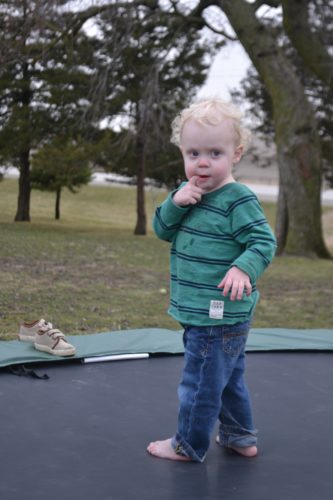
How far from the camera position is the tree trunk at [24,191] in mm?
9305

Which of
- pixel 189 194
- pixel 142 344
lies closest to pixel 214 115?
pixel 189 194

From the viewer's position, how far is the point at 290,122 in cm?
894

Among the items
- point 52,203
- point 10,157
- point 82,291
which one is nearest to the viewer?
point 82,291

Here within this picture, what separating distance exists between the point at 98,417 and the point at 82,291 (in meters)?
3.24

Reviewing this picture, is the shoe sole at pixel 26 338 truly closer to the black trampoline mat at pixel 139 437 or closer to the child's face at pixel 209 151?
the black trampoline mat at pixel 139 437

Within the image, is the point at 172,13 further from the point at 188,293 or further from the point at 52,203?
the point at 188,293

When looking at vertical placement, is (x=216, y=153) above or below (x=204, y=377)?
above

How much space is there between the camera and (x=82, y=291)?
530 cm

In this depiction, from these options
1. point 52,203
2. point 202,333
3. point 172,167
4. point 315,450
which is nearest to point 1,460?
point 202,333

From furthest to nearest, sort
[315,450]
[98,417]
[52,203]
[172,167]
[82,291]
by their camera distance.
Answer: [172,167] → [52,203] → [82,291] → [98,417] → [315,450]

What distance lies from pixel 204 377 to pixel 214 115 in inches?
24.4

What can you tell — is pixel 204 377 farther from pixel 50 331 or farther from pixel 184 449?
pixel 50 331

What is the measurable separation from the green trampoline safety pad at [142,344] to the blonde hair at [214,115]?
1.18 metres

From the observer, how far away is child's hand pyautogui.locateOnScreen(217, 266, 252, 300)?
1629 millimetres
